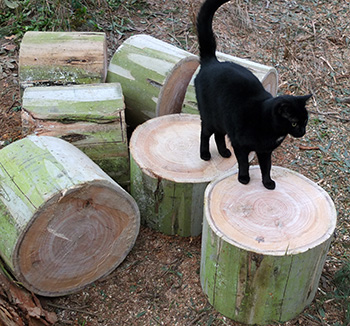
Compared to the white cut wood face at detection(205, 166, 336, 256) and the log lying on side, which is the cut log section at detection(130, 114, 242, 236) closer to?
the white cut wood face at detection(205, 166, 336, 256)

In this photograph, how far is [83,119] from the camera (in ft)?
10.1

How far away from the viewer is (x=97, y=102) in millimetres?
3137

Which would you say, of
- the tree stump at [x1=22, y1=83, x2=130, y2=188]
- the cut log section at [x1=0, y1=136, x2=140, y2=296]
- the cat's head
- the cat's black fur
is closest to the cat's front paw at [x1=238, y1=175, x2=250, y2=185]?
the cat's black fur

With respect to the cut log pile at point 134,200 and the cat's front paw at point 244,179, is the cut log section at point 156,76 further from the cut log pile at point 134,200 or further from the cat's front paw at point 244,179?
the cat's front paw at point 244,179

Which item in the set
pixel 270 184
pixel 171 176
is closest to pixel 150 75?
pixel 171 176

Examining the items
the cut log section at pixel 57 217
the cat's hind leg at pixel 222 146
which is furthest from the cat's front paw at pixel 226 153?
the cut log section at pixel 57 217

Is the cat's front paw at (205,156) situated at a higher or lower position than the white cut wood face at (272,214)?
lower

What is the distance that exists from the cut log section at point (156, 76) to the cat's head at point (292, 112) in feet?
4.11

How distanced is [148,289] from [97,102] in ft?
4.37

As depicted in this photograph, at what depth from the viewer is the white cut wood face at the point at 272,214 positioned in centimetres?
222

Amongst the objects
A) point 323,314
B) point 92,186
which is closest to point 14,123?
point 92,186

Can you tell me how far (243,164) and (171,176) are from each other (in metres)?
0.52

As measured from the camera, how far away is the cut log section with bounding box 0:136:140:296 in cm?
238

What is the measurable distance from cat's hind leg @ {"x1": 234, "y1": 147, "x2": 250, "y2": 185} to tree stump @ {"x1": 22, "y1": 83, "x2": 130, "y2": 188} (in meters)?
0.96
